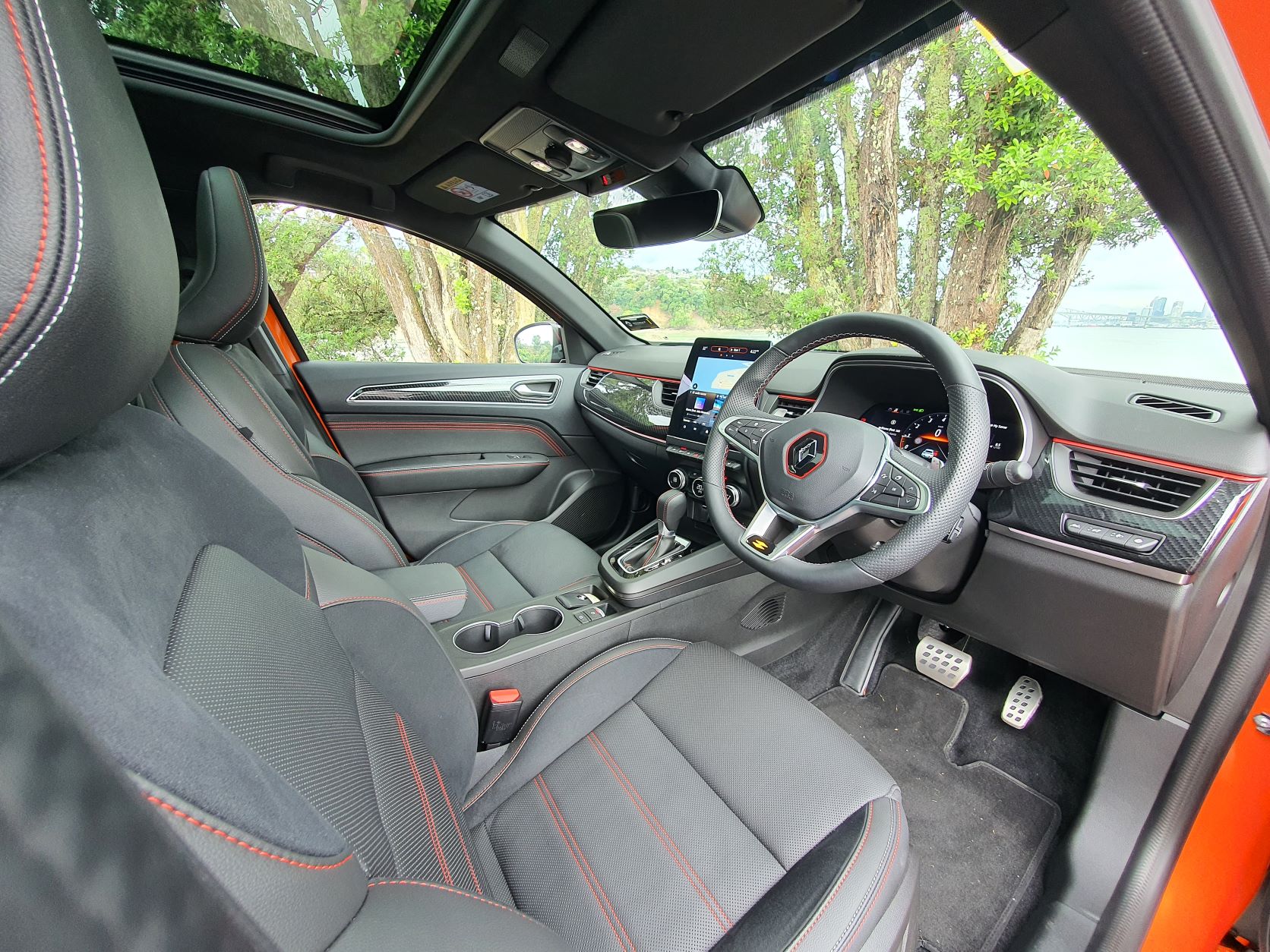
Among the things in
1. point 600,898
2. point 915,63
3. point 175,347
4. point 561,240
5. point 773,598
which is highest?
point 915,63

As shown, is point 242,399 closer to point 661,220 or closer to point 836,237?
point 661,220

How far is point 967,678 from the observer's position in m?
1.65

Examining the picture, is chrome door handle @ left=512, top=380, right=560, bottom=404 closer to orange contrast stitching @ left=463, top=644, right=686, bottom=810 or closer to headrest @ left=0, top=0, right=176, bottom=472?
orange contrast stitching @ left=463, top=644, right=686, bottom=810

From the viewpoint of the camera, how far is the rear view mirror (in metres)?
2.04

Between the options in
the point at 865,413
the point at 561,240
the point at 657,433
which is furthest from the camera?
the point at 561,240

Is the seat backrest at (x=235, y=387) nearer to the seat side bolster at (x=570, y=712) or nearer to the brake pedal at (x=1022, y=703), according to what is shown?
the seat side bolster at (x=570, y=712)

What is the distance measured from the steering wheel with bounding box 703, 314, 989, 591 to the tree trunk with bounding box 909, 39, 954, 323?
39.5 inches

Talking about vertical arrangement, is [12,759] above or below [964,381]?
below

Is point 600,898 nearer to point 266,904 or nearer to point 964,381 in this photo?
point 266,904

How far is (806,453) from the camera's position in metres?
1.13

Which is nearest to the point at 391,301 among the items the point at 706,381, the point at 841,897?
the point at 706,381

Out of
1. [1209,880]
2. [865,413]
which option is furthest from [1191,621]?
[865,413]

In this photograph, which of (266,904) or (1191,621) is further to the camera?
(1191,621)

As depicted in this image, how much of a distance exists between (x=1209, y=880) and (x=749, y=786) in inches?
33.0
